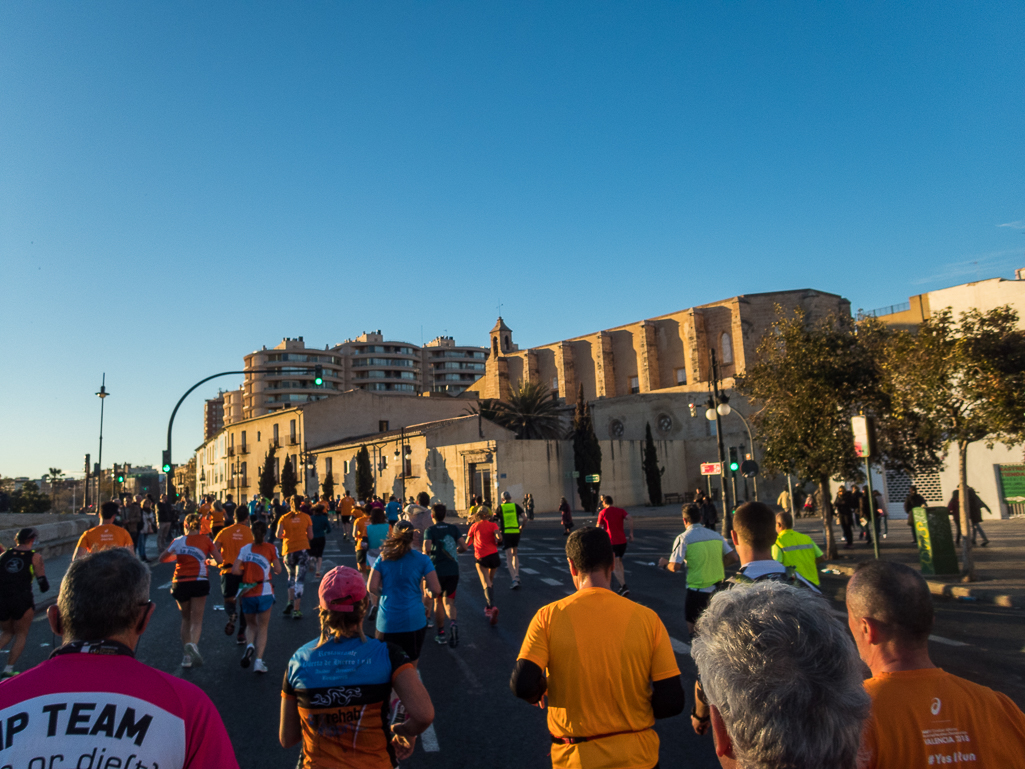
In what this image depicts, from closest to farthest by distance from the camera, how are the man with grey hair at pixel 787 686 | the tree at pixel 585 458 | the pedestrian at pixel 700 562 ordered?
the man with grey hair at pixel 787 686
the pedestrian at pixel 700 562
the tree at pixel 585 458

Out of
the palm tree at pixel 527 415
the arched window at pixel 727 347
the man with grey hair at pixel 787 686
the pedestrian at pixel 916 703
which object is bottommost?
the pedestrian at pixel 916 703

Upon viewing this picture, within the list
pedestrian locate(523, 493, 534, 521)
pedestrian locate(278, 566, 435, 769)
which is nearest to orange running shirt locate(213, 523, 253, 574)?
pedestrian locate(278, 566, 435, 769)

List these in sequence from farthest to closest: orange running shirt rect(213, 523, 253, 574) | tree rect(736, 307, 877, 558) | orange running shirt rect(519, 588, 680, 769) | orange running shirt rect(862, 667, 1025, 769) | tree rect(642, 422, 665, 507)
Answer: tree rect(642, 422, 665, 507), tree rect(736, 307, 877, 558), orange running shirt rect(213, 523, 253, 574), orange running shirt rect(519, 588, 680, 769), orange running shirt rect(862, 667, 1025, 769)

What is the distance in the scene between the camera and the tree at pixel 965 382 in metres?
12.5

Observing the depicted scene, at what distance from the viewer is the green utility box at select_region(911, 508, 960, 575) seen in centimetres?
1330

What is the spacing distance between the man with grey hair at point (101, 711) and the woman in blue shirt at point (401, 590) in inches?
155

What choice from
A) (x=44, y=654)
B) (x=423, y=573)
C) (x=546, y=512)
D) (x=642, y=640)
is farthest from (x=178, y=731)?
(x=546, y=512)

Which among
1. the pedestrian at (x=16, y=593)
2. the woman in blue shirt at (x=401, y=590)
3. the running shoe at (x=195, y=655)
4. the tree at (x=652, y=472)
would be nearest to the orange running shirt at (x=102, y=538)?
the pedestrian at (x=16, y=593)

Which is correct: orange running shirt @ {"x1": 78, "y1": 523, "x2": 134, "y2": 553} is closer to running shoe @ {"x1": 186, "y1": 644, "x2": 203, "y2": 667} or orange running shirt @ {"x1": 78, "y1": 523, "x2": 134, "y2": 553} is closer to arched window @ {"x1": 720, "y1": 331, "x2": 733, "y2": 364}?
running shoe @ {"x1": 186, "y1": 644, "x2": 203, "y2": 667}

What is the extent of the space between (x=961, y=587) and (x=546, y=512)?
32885 mm

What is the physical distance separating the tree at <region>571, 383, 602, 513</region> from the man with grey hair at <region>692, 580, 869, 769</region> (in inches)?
1651

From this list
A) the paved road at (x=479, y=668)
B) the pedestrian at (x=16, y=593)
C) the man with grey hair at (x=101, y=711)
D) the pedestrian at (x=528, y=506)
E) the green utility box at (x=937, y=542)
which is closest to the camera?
the man with grey hair at (x=101, y=711)

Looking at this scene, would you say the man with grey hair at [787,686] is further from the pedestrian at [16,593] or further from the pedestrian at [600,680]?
the pedestrian at [16,593]

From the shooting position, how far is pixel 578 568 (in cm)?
332
